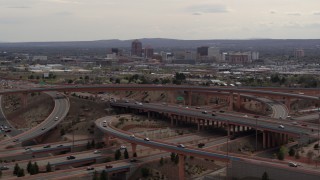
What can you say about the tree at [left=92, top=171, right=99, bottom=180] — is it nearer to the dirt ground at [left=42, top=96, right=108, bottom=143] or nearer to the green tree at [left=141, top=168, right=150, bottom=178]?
the green tree at [left=141, top=168, right=150, bottom=178]

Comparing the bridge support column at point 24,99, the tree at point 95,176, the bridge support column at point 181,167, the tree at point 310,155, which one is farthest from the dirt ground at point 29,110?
the tree at point 310,155

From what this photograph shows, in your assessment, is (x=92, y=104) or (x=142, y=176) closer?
(x=142, y=176)

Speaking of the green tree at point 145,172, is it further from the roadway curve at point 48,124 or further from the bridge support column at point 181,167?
the roadway curve at point 48,124

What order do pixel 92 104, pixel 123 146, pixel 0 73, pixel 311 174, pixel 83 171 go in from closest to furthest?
pixel 311 174 < pixel 83 171 < pixel 123 146 < pixel 92 104 < pixel 0 73

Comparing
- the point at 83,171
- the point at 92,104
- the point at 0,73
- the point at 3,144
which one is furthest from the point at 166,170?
the point at 0,73

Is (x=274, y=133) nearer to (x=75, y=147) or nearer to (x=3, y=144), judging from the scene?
(x=75, y=147)
